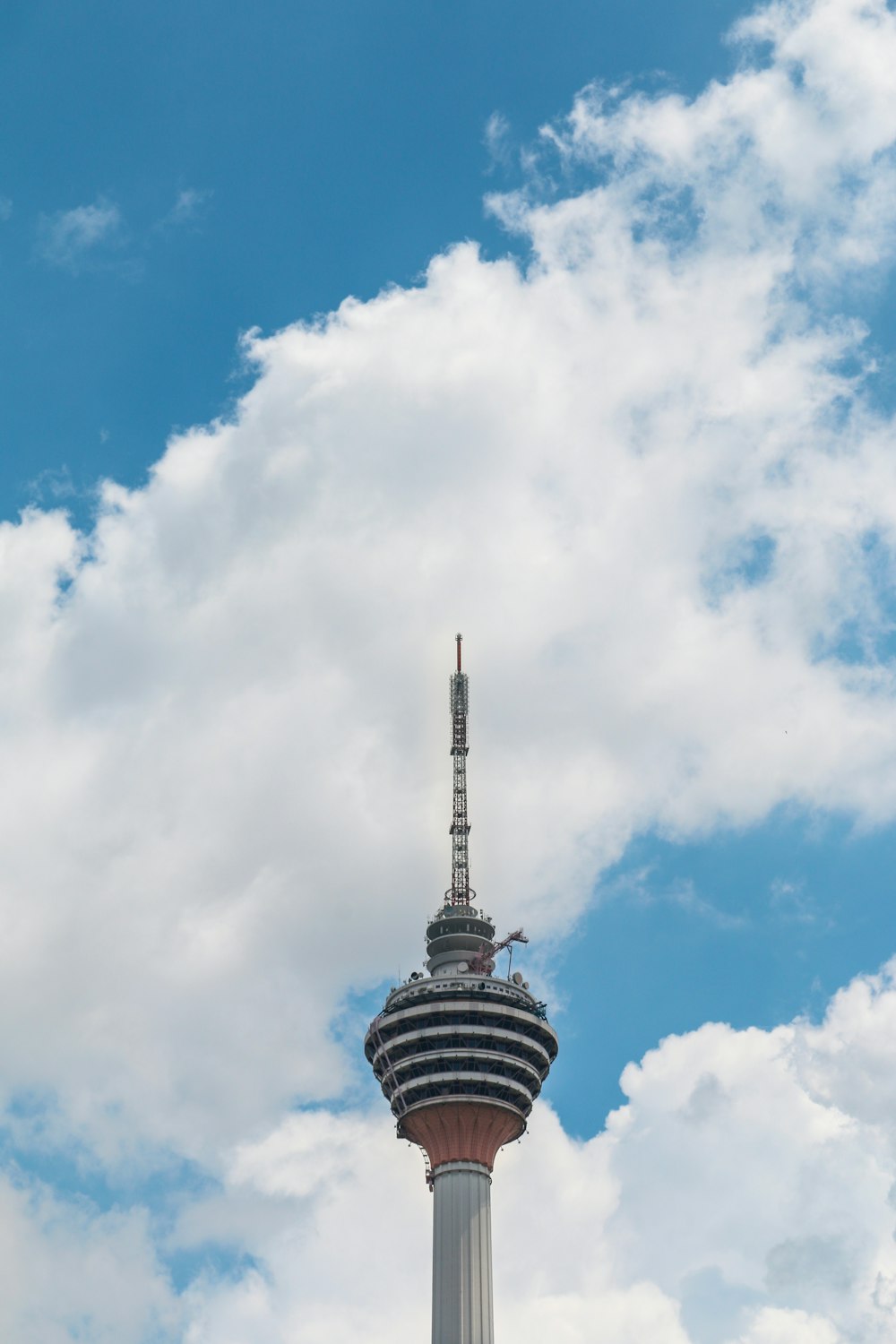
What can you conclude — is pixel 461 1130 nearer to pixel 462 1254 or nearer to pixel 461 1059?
pixel 461 1059

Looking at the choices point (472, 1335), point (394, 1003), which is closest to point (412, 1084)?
point (394, 1003)

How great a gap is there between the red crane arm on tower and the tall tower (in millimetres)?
250

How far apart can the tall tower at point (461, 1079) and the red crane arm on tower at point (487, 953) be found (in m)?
0.25

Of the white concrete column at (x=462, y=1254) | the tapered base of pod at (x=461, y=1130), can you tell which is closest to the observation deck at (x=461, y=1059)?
the tapered base of pod at (x=461, y=1130)

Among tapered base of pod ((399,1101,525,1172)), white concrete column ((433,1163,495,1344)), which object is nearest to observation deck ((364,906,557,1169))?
tapered base of pod ((399,1101,525,1172))

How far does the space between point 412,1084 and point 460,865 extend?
31.1m

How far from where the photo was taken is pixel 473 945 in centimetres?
19125

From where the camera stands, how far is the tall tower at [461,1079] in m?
170

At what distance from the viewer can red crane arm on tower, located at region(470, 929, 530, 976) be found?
188 m

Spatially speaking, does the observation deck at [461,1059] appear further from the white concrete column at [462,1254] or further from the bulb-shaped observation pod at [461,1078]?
the white concrete column at [462,1254]

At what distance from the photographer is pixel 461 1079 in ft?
577

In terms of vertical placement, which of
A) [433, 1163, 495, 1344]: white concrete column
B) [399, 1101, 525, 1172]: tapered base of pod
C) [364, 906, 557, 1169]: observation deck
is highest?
[364, 906, 557, 1169]: observation deck

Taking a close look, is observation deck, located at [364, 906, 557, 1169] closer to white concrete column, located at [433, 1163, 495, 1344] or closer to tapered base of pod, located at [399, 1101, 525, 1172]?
tapered base of pod, located at [399, 1101, 525, 1172]

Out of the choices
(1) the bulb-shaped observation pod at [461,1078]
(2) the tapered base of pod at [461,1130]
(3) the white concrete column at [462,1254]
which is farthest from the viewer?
(2) the tapered base of pod at [461,1130]
